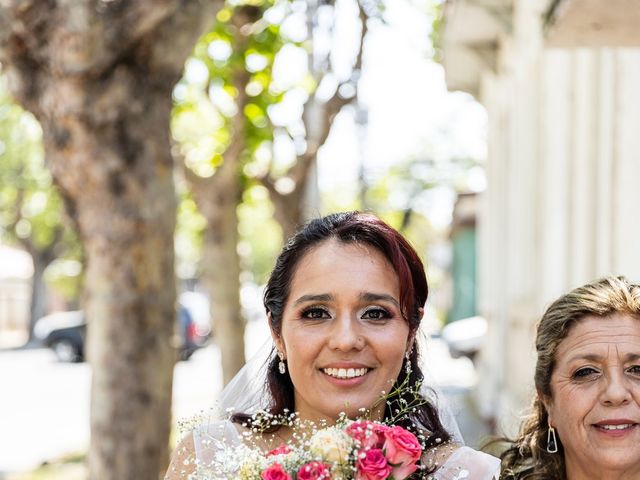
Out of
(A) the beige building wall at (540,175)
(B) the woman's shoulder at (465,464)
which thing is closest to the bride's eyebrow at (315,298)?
(B) the woman's shoulder at (465,464)

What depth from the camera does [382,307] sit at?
2.92 metres

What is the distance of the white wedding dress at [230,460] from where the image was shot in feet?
8.88

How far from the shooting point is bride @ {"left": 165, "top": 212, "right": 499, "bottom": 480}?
2863 millimetres

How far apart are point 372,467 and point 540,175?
717 centimetres

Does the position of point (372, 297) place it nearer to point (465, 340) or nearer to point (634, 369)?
point (634, 369)

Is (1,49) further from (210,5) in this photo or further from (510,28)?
(510,28)

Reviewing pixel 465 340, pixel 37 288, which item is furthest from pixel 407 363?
pixel 37 288

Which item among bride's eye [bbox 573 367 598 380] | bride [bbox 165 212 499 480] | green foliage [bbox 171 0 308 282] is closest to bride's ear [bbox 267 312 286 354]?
bride [bbox 165 212 499 480]

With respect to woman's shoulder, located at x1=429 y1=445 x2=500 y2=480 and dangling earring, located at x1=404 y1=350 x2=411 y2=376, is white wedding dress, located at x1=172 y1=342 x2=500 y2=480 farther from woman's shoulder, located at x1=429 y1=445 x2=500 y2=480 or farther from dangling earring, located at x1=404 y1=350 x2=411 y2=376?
dangling earring, located at x1=404 y1=350 x2=411 y2=376

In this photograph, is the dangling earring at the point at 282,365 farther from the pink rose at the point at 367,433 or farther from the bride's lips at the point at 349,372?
the pink rose at the point at 367,433

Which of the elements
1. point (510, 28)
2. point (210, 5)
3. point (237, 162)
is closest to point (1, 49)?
point (210, 5)

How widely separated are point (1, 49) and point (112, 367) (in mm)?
1763

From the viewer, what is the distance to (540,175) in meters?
9.20

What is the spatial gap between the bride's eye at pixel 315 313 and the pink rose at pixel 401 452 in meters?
0.57
